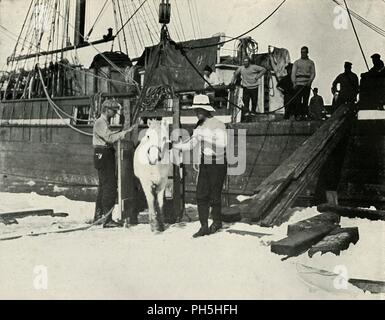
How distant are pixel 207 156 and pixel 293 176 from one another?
4.18 feet

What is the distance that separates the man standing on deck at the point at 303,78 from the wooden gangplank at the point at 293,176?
3.68ft

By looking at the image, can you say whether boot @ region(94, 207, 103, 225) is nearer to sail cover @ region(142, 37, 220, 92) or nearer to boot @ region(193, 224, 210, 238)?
boot @ region(193, 224, 210, 238)

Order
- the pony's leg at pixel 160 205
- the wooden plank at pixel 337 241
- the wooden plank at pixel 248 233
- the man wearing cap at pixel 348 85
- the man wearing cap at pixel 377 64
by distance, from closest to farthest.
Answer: the wooden plank at pixel 337 241
the wooden plank at pixel 248 233
the pony's leg at pixel 160 205
the man wearing cap at pixel 377 64
the man wearing cap at pixel 348 85

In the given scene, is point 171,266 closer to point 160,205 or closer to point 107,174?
point 160,205

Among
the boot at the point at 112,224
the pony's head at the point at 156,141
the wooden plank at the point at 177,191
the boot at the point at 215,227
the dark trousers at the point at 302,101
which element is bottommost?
the boot at the point at 112,224

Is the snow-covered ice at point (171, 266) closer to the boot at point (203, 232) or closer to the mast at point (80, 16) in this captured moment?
the boot at point (203, 232)

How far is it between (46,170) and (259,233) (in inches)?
325

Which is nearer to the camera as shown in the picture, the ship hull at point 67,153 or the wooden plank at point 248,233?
the wooden plank at point 248,233

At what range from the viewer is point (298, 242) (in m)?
4.82

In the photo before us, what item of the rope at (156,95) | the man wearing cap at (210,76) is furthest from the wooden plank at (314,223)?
the man wearing cap at (210,76)

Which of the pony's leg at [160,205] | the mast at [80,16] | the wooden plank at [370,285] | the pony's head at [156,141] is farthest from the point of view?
the mast at [80,16]

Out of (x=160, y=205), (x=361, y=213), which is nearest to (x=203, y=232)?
(x=160, y=205)

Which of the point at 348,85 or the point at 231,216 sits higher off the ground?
the point at 348,85

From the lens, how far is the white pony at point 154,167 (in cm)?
617
